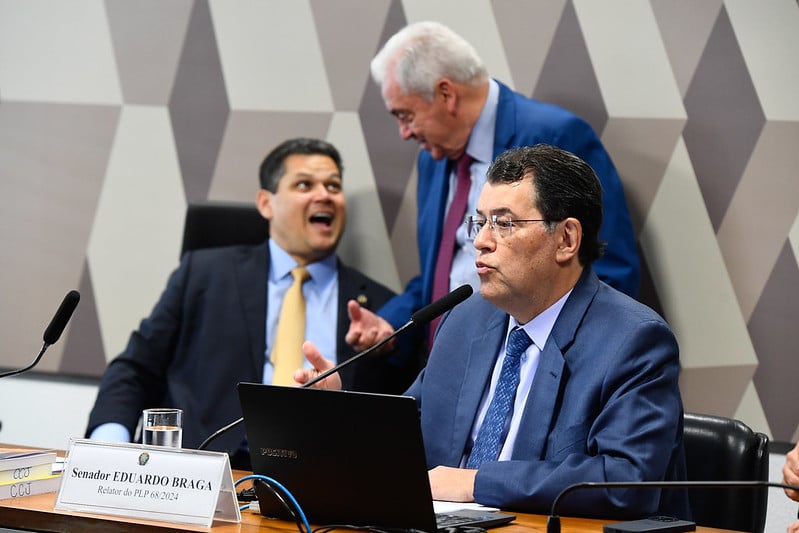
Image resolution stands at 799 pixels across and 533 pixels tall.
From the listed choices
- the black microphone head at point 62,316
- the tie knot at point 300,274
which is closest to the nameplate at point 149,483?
the black microphone head at point 62,316

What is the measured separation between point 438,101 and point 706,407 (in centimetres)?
128

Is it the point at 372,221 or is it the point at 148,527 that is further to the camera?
the point at 372,221

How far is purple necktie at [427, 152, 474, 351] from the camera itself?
133 inches

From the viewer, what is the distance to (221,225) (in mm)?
3734

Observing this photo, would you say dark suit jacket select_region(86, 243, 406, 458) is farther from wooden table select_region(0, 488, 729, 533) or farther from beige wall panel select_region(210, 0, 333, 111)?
wooden table select_region(0, 488, 729, 533)

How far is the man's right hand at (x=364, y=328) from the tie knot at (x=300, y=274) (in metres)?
0.35

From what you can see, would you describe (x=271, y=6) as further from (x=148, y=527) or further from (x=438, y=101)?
(x=148, y=527)

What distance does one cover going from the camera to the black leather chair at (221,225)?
3.70 metres

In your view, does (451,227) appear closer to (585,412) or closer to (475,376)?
(475,376)

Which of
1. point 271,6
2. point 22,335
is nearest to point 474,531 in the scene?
point 271,6

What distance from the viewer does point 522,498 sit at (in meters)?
1.92

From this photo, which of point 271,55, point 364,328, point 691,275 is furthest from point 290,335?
point 691,275

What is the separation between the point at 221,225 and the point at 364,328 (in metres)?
0.78

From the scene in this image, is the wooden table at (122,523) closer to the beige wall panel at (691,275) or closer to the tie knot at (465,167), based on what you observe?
the beige wall panel at (691,275)
